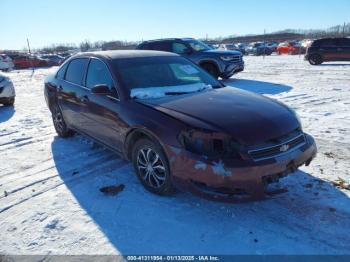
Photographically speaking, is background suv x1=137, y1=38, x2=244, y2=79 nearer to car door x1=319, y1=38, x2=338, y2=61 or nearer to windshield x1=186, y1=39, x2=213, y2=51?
windshield x1=186, y1=39, x2=213, y2=51

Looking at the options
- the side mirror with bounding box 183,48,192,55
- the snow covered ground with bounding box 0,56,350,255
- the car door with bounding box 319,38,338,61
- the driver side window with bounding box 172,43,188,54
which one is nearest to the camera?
the snow covered ground with bounding box 0,56,350,255

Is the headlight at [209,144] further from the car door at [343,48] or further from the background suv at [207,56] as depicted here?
the car door at [343,48]

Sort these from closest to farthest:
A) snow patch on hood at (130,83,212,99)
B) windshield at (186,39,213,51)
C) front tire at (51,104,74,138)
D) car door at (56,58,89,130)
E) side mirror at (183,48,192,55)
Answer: snow patch on hood at (130,83,212,99), car door at (56,58,89,130), front tire at (51,104,74,138), side mirror at (183,48,192,55), windshield at (186,39,213,51)

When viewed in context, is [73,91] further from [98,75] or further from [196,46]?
[196,46]

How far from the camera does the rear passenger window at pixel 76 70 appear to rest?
17.9 feet

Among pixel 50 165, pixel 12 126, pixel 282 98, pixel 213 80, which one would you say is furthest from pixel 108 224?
pixel 282 98

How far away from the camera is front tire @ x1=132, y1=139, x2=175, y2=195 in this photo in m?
3.80

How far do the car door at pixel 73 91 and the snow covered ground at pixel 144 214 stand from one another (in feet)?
2.05

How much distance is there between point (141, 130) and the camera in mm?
3963

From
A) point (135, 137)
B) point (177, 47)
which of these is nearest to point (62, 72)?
point (135, 137)

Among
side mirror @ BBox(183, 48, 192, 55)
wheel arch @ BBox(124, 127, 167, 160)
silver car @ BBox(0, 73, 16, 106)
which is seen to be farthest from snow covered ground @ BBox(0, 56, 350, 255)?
side mirror @ BBox(183, 48, 192, 55)

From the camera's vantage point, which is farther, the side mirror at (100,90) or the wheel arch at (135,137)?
the side mirror at (100,90)

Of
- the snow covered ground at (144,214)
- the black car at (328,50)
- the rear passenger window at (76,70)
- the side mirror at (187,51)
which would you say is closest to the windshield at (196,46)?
the side mirror at (187,51)

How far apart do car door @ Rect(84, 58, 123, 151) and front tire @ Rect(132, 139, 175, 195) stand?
416mm
